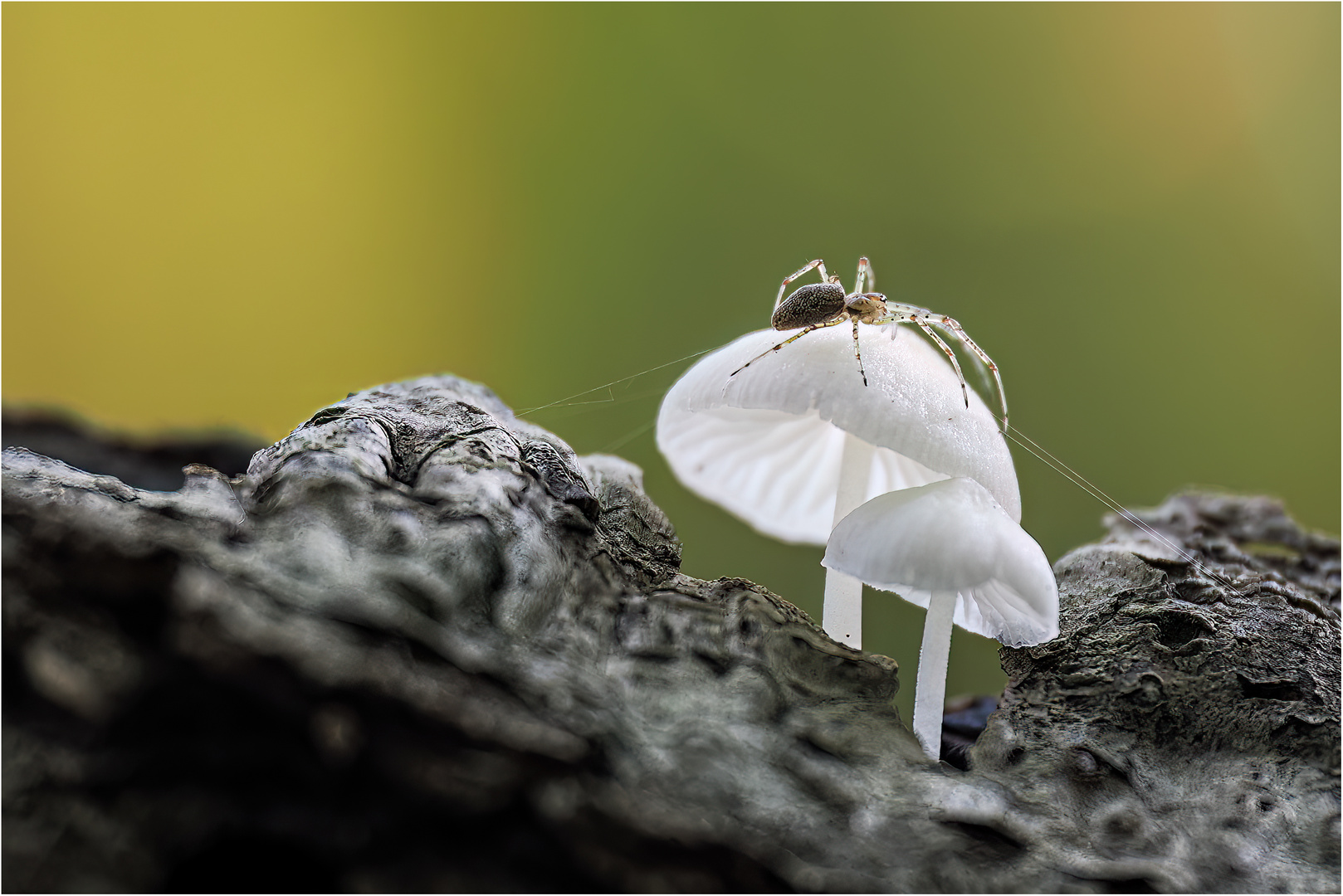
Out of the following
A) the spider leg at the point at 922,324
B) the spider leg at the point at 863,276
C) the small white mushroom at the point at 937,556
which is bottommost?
the small white mushroom at the point at 937,556

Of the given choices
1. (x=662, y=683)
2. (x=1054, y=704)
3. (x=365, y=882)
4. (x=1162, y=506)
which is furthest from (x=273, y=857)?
(x=1162, y=506)

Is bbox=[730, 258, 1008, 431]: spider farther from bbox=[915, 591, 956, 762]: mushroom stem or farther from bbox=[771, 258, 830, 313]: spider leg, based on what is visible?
bbox=[915, 591, 956, 762]: mushroom stem

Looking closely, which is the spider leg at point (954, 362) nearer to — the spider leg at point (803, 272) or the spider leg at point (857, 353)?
the spider leg at point (857, 353)

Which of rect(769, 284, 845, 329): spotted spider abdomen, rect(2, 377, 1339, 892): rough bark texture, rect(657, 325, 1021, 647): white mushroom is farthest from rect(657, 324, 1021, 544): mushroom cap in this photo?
rect(2, 377, 1339, 892): rough bark texture

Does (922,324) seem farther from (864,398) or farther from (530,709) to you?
(530,709)

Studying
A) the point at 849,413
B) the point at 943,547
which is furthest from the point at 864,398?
the point at 943,547

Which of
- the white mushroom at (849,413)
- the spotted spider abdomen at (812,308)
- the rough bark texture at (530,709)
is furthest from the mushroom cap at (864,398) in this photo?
the rough bark texture at (530,709)

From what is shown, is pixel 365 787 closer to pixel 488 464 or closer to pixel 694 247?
pixel 488 464

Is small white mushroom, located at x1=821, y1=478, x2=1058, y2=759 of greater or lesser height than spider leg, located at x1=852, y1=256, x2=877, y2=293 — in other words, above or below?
below
